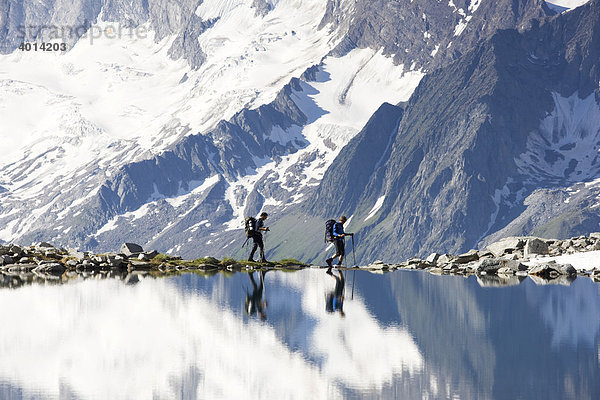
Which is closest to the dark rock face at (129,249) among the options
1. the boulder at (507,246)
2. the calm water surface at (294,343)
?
the calm water surface at (294,343)

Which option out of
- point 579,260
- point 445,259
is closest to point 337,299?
point 579,260

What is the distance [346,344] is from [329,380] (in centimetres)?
435

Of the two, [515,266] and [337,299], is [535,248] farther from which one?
[337,299]

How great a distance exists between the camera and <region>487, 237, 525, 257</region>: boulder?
198 feet

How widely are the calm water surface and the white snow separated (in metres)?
13.6

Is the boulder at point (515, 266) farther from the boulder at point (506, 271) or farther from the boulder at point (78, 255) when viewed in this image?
the boulder at point (78, 255)

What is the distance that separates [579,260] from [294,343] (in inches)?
1273

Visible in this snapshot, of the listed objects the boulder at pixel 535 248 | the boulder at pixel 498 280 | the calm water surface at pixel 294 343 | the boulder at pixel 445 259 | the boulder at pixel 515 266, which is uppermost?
the boulder at pixel 535 248

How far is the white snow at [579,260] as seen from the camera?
51500 mm

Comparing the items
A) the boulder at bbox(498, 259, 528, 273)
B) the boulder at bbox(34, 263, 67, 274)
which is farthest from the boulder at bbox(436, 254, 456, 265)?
the boulder at bbox(34, 263, 67, 274)

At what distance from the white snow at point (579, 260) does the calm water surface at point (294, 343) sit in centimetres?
1363

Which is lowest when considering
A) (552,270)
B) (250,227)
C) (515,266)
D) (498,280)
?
(498,280)

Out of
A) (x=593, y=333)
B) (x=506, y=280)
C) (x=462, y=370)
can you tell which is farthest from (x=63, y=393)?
(x=506, y=280)

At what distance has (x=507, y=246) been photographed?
6166 cm
